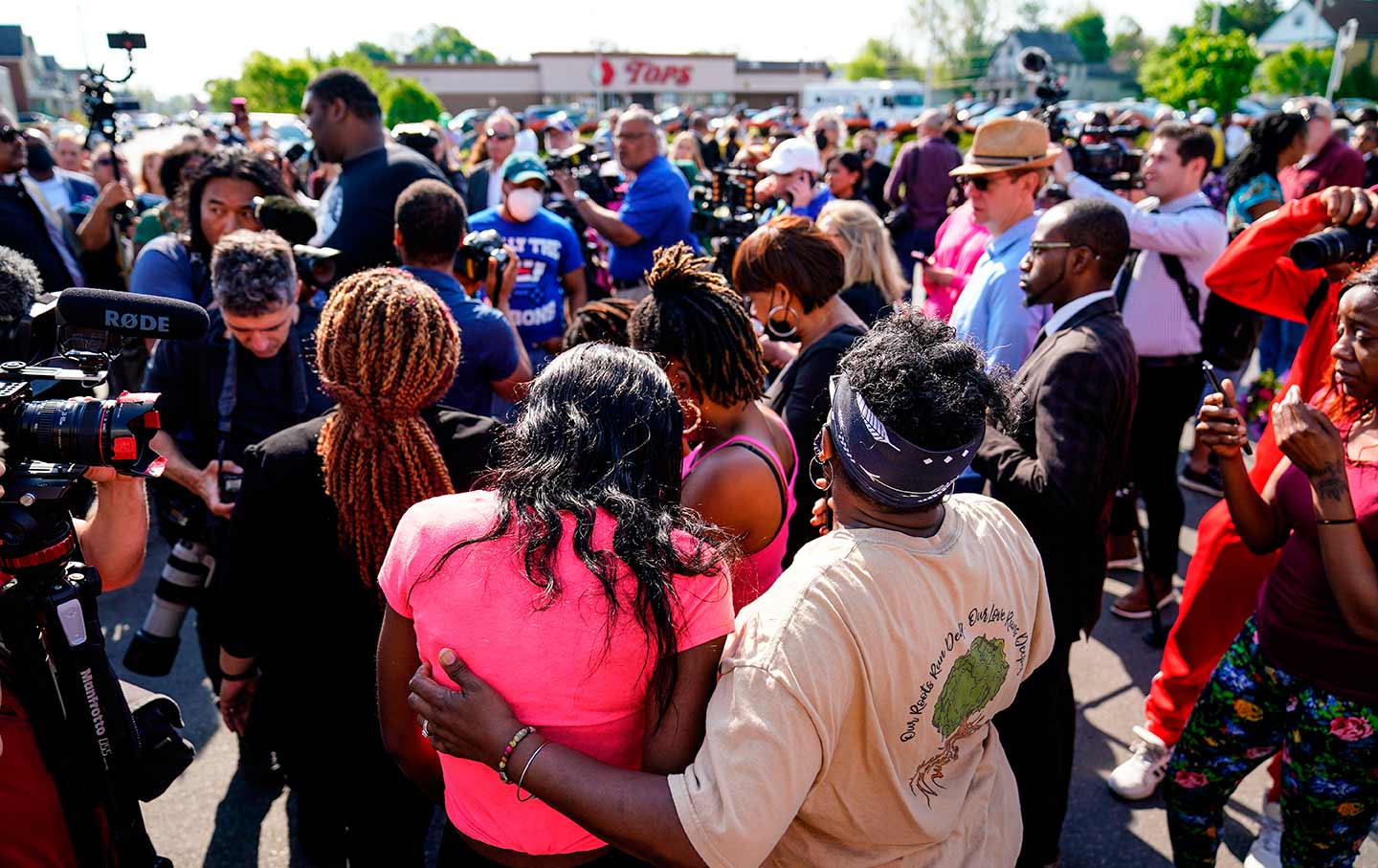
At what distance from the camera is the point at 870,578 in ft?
4.45

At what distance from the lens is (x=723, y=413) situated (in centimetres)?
223

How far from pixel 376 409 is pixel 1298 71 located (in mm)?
46153

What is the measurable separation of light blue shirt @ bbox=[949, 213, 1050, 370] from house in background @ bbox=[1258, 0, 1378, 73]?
3121 centimetres

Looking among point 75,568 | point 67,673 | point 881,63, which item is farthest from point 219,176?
point 881,63

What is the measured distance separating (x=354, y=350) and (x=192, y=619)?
3112 mm

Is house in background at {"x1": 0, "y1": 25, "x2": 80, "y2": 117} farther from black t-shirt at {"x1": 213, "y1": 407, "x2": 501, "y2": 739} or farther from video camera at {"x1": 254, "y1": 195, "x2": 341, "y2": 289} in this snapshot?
black t-shirt at {"x1": 213, "y1": 407, "x2": 501, "y2": 739}

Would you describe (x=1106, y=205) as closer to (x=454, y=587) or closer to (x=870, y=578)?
(x=870, y=578)

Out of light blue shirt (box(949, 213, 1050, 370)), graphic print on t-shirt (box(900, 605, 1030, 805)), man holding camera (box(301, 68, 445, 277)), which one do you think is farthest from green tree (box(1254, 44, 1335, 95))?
graphic print on t-shirt (box(900, 605, 1030, 805))

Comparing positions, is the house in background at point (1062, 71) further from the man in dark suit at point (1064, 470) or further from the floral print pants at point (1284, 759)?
the floral print pants at point (1284, 759)

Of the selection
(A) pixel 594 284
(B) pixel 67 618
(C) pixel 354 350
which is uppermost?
(C) pixel 354 350

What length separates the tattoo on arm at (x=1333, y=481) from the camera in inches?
74.7

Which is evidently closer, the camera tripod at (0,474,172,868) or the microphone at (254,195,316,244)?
the camera tripod at (0,474,172,868)

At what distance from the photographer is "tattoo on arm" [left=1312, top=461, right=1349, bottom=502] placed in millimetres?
1896

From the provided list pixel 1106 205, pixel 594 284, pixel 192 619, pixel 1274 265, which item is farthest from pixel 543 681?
pixel 594 284
